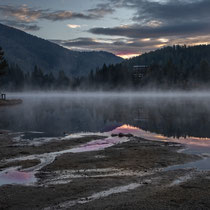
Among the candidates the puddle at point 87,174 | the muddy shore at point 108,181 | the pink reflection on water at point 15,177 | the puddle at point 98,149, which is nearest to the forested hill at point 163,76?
the puddle at point 98,149

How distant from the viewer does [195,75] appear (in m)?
169

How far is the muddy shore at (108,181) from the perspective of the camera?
34.7ft

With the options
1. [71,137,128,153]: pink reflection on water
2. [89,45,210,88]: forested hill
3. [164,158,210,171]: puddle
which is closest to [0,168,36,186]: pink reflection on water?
[71,137,128,153]: pink reflection on water

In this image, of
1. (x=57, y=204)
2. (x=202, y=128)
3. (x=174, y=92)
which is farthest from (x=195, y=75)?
(x=57, y=204)

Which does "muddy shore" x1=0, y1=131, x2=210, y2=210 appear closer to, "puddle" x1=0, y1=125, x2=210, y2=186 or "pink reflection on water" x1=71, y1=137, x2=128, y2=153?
"puddle" x1=0, y1=125, x2=210, y2=186

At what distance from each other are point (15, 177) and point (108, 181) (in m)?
4.87

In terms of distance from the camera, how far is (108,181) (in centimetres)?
1339

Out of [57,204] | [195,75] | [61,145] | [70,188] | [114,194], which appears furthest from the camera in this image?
[195,75]

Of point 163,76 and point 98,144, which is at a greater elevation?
point 163,76

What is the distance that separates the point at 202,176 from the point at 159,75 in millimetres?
166243

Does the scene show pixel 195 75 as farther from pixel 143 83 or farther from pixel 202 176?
pixel 202 176

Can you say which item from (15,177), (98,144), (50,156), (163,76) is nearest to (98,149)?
(98,144)

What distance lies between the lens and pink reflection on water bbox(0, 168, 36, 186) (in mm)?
13975

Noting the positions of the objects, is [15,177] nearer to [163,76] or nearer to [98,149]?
[98,149]
